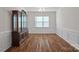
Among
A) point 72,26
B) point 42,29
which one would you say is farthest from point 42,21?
point 72,26

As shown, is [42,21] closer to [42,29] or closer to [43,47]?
[42,29]

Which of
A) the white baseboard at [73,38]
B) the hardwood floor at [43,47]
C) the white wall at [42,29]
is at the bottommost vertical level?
the hardwood floor at [43,47]

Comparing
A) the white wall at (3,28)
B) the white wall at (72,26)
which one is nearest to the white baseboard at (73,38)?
the white wall at (72,26)

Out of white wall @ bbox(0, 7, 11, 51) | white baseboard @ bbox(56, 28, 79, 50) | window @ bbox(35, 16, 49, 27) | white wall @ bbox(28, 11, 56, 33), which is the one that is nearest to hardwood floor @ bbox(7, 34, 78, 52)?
white baseboard @ bbox(56, 28, 79, 50)

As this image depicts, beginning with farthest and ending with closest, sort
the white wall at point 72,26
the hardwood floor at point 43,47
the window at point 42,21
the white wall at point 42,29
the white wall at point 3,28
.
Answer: the window at point 42,21, the white wall at point 42,29, the hardwood floor at point 43,47, the white wall at point 72,26, the white wall at point 3,28

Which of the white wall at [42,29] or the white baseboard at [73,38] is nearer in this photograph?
the white baseboard at [73,38]

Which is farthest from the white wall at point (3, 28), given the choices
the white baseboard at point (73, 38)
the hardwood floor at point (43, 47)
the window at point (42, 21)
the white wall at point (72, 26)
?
the window at point (42, 21)

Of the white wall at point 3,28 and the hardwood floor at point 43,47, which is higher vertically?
the white wall at point 3,28

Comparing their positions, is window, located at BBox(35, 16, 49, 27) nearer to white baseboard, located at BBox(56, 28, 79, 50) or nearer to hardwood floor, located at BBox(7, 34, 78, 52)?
hardwood floor, located at BBox(7, 34, 78, 52)

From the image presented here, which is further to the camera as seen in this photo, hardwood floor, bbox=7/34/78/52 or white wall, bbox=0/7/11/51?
hardwood floor, bbox=7/34/78/52

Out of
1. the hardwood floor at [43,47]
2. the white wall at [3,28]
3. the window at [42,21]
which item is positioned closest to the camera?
the white wall at [3,28]

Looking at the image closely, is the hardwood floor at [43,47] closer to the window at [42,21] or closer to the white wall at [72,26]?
the white wall at [72,26]

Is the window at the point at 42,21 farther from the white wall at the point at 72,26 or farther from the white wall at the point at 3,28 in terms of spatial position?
the white wall at the point at 3,28
